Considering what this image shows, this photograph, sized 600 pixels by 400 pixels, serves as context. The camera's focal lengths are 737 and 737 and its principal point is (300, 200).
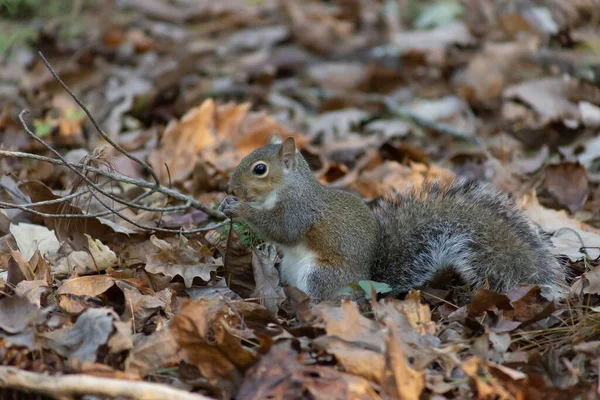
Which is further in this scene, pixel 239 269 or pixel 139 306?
pixel 239 269

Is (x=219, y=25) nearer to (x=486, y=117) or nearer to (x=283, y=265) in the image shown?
(x=486, y=117)

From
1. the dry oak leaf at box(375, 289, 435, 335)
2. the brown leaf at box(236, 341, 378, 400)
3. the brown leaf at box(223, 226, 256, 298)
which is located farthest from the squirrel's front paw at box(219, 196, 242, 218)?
the brown leaf at box(236, 341, 378, 400)

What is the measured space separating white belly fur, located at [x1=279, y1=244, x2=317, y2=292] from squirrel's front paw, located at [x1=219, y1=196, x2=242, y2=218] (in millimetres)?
334

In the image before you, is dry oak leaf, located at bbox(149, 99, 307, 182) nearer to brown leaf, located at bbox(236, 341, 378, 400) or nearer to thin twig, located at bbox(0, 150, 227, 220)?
thin twig, located at bbox(0, 150, 227, 220)

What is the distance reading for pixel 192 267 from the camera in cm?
367

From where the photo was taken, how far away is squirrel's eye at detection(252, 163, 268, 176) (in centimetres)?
377

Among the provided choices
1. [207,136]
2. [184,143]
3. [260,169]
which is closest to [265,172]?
[260,169]

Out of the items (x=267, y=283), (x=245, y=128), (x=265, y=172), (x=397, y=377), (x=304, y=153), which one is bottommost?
(x=304, y=153)

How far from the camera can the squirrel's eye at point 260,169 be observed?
377cm

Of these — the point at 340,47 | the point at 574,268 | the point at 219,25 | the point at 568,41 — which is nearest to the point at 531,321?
the point at 574,268

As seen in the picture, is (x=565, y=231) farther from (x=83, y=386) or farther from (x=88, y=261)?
(x=83, y=386)

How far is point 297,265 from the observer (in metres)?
3.78

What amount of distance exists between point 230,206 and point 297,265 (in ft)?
1.50

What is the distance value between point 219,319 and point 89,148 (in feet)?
10.7
